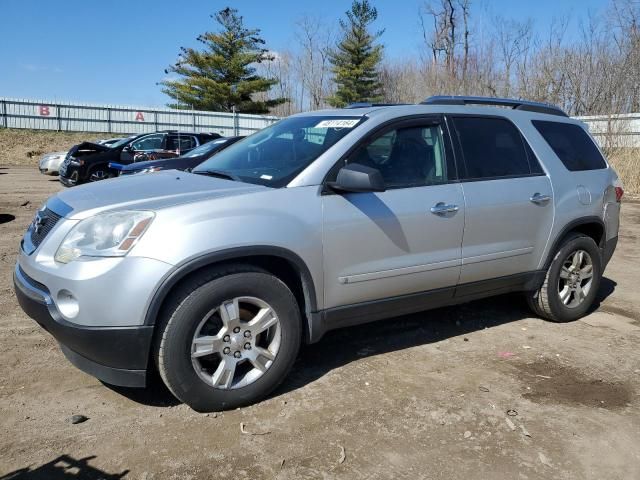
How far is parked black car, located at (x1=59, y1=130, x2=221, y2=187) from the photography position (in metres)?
14.7

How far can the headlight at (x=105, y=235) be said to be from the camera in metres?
2.97

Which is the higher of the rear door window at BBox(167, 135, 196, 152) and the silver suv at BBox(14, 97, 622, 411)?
the rear door window at BBox(167, 135, 196, 152)

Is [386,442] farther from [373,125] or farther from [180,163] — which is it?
[180,163]

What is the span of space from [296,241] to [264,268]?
27 centimetres

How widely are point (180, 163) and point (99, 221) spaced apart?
692 cm

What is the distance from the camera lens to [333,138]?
3.78m

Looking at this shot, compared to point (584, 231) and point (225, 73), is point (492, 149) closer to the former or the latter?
point (584, 231)

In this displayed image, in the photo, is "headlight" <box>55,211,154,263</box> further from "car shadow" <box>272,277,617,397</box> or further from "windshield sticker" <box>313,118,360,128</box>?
"windshield sticker" <box>313,118,360,128</box>

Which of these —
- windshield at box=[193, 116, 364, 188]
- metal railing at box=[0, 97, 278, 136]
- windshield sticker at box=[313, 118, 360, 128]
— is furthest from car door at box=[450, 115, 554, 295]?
metal railing at box=[0, 97, 278, 136]

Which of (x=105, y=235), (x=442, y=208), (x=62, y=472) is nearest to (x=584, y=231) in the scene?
(x=442, y=208)

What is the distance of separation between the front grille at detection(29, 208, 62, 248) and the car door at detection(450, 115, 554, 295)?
268cm

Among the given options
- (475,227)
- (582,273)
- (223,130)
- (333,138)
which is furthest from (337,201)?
(223,130)

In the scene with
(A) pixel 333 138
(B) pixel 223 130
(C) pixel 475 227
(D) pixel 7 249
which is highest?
(B) pixel 223 130

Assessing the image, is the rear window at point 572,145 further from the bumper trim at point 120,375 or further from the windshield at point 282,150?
the bumper trim at point 120,375
